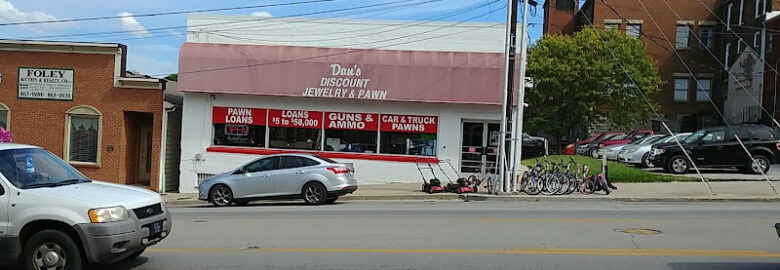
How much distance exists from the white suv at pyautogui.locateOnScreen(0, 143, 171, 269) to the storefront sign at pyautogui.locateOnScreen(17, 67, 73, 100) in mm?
17490

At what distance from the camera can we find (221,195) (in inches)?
691

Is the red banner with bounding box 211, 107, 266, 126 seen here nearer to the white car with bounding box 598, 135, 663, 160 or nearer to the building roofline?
the building roofline

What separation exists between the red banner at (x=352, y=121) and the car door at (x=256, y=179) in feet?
17.0

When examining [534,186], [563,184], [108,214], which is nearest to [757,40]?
[563,184]

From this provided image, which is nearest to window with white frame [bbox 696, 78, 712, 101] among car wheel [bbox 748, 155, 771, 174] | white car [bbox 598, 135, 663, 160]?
white car [bbox 598, 135, 663, 160]

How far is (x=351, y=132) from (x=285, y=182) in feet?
18.9

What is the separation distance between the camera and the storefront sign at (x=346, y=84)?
70.7 ft

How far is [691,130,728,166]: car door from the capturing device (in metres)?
21.6

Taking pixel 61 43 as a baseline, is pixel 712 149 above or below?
below

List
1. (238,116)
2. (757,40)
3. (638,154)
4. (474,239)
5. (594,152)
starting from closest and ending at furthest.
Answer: (474,239)
(238,116)
(638,154)
(594,152)
(757,40)

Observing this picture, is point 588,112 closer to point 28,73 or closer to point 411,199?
point 411,199

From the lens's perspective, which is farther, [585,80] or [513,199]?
[585,80]

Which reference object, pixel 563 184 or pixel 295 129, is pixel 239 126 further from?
pixel 563 184

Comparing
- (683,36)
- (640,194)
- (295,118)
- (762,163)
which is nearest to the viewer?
(640,194)
